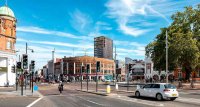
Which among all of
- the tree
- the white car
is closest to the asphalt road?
the white car

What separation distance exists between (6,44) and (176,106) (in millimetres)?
50092

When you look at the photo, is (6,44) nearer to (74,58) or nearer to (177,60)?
(177,60)

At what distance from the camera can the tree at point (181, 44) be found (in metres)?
57.6

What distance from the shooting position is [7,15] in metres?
69.4

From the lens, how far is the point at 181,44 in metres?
57.3

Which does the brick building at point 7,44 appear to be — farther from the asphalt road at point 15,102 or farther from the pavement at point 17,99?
the asphalt road at point 15,102

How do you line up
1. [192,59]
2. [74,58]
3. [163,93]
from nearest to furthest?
[163,93]
[192,59]
[74,58]

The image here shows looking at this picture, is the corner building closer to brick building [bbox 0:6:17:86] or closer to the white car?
brick building [bbox 0:6:17:86]

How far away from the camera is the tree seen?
57.6m

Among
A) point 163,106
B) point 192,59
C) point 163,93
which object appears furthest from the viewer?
point 192,59

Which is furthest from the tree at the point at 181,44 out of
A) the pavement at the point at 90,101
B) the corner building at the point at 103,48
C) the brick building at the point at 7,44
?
the corner building at the point at 103,48

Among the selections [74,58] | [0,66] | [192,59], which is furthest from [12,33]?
[74,58]

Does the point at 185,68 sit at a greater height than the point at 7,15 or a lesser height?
lesser

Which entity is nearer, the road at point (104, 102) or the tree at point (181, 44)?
the road at point (104, 102)
